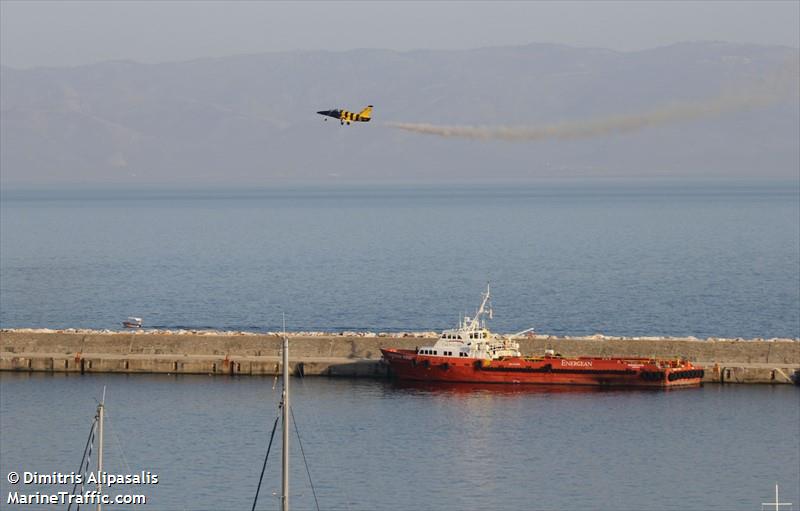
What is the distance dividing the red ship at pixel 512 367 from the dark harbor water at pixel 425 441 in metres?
1.60

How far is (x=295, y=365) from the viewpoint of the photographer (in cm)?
10512

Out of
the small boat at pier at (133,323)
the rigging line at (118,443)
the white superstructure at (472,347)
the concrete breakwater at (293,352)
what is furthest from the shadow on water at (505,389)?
the small boat at pier at (133,323)

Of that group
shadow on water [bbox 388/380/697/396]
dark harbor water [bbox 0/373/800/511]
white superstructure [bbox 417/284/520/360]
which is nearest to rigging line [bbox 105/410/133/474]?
dark harbor water [bbox 0/373/800/511]

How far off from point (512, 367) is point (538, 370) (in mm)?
1793

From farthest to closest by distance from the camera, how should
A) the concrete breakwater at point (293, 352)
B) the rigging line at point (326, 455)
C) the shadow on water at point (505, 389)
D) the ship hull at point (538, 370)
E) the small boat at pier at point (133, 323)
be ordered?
the small boat at pier at point (133, 323) < the concrete breakwater at point (293, 352) < the ship hull at point (538, 370) < the shadow on water at point (505, 389) < the rigging line at point (326, 455)

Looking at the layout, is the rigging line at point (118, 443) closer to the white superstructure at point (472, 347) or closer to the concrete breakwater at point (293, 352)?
the concrete breakwater at point (293, 352)

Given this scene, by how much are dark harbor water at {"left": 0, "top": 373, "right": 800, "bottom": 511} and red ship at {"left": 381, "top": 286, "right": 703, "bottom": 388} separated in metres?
1.60

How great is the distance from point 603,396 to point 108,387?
32.3 meters

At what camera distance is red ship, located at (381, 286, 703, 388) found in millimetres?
103812

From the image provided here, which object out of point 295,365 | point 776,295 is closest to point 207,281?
point 776,295

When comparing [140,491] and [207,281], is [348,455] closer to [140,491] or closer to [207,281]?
[140,491]

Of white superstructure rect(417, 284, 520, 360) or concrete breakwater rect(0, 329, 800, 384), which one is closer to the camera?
concrete breakwater rect(0, 329, 800, 384)

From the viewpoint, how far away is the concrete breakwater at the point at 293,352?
→ 105125mm

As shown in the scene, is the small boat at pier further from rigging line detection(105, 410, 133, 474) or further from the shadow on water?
rigging line detection(105, 410, 133, 474)
